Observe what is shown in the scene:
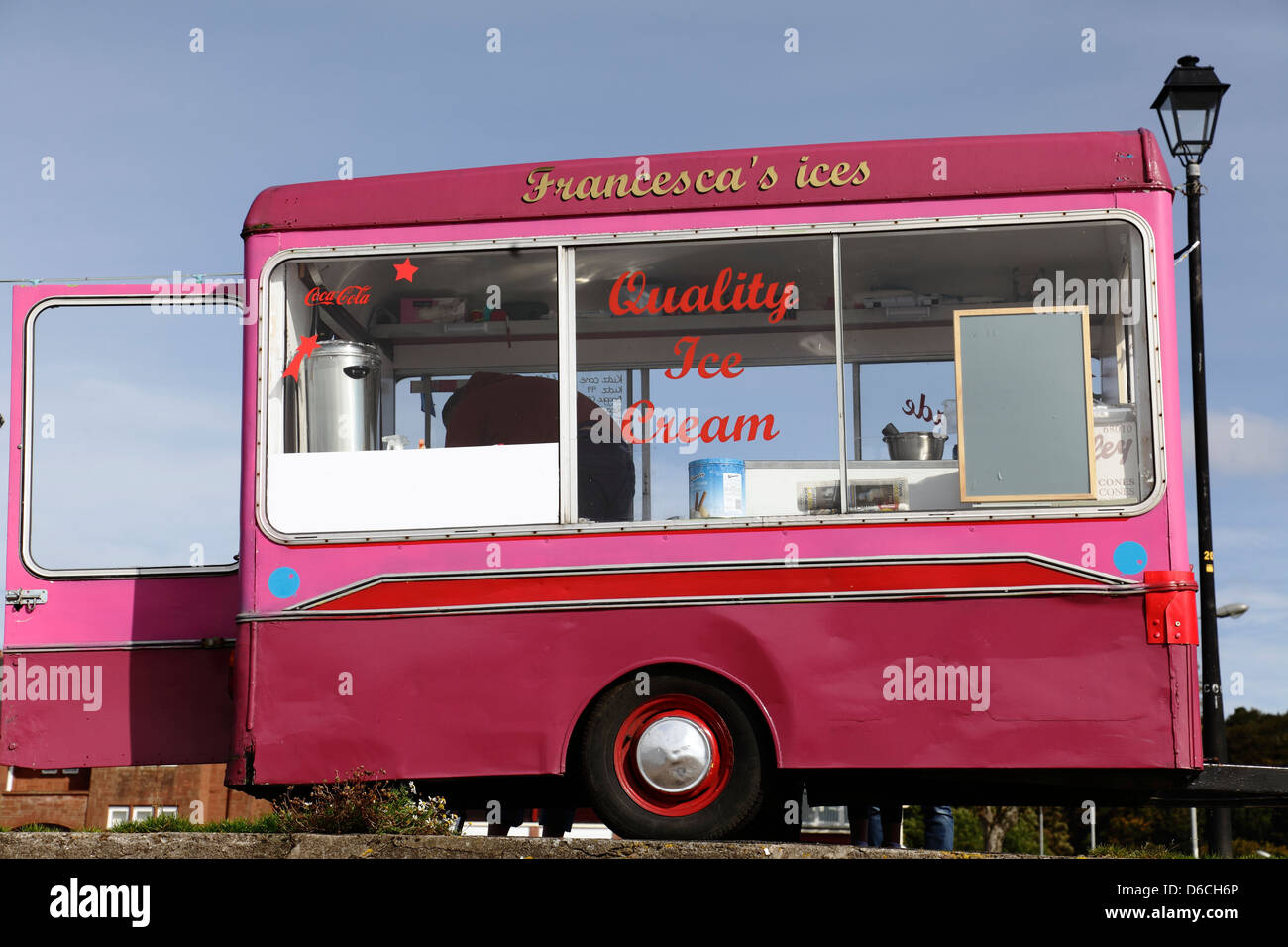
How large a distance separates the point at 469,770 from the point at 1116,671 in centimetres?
285

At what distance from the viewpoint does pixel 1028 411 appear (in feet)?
19.9

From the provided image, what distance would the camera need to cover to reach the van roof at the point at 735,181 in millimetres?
6203

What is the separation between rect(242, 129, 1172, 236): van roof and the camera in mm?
6203

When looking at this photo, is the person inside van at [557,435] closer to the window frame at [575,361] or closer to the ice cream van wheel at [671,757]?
the window frame at [575,361]

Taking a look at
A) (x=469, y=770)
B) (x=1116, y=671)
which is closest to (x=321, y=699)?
(x=469, y=770)

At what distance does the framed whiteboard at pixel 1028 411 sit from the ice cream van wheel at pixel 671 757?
4.77 ft

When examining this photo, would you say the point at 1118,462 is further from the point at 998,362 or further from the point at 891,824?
the point at 891,824

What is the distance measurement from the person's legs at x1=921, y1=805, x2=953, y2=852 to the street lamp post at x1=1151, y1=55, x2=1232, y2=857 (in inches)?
116

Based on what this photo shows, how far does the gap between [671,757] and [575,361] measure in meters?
1.86

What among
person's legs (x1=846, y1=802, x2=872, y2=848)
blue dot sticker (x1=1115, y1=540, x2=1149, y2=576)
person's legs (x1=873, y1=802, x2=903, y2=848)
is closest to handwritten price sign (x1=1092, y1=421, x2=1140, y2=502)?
blue dot sticker (x1=1115, y1=540, x2=1149, y2=576)
